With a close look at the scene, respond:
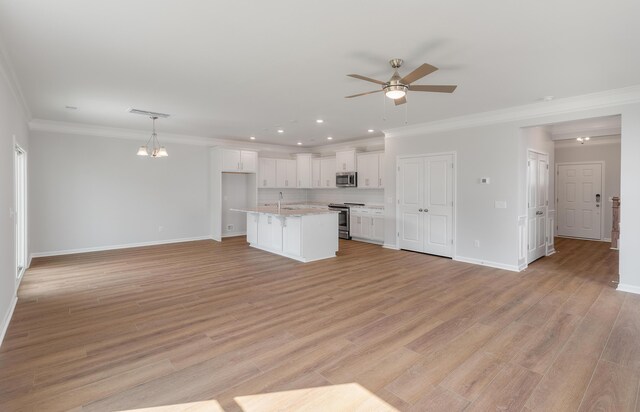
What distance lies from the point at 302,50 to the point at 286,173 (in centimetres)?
665

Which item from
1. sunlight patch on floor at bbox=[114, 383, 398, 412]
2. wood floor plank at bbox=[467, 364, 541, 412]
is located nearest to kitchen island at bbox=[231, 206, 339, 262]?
sunlight patch on floor at bbox=[114, 383, 398, 412]

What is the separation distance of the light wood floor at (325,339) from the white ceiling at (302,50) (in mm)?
2661

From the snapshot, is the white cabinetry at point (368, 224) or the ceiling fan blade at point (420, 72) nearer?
the ceiling fan blade at point (420, 72)

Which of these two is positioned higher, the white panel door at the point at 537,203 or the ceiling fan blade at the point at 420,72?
the ceiling fan blade at the point at 420,72

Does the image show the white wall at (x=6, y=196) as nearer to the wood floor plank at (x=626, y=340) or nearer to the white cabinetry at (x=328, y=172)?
the wood floor plank at (x=626, y=340)

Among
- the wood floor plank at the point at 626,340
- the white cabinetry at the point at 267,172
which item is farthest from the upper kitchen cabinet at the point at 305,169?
the wood floor plank at the point at 626,340

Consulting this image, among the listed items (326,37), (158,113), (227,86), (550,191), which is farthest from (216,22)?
(550,191)

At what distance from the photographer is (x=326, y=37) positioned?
114 inches

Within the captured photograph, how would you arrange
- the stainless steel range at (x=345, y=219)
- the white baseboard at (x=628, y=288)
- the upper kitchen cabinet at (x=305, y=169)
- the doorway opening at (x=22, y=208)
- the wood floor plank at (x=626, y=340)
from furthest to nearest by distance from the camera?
the upper kitchen cabinet at (x=305, y=169)
the stainless steel range at (x=345, y=219)
the doorway opening at (x=22, y=208)
the white baseboard at (x=628, y=288)
the wood floor plank at (x=626, y=340)

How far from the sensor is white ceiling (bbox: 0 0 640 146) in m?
2.47

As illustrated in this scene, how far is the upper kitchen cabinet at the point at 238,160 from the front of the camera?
8297mm

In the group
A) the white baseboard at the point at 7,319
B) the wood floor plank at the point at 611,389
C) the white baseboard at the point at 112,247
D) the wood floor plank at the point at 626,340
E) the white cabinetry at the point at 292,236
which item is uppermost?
the white cabinetry at the point at 292,236

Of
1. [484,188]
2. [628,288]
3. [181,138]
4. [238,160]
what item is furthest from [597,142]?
[181,138]

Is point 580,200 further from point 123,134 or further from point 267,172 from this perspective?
point 123,134
